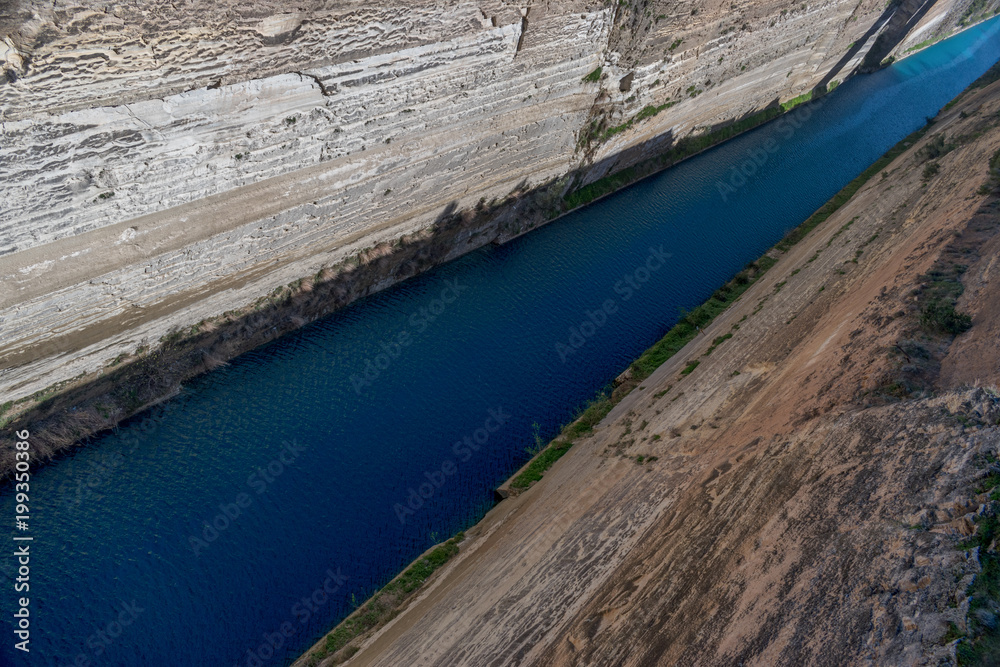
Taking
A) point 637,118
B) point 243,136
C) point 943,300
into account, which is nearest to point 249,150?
point 243,136

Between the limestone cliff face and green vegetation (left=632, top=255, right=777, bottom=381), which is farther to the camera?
green vegetation (left=632, top=255, right=777, bottom=381)

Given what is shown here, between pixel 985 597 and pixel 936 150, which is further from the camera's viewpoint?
pixel 936 150

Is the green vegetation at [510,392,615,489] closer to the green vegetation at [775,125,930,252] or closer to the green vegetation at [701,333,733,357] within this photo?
the green vegetation at [701,333,733,357]

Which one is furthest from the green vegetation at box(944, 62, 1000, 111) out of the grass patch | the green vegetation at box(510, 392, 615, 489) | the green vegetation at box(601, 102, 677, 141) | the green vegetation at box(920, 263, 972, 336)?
the green vegetation at box(510, 392, 615, 489)

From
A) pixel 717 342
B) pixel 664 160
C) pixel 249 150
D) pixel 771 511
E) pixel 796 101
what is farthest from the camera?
pixel 796 101

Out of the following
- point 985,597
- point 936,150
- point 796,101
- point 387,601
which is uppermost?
→ point 796,101

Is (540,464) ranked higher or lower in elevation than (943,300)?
higher

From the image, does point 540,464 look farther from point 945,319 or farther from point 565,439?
point 945,319

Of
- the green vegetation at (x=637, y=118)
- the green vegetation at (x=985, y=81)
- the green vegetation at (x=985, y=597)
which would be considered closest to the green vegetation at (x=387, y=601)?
the green vegetation at (x=985, y=597)
